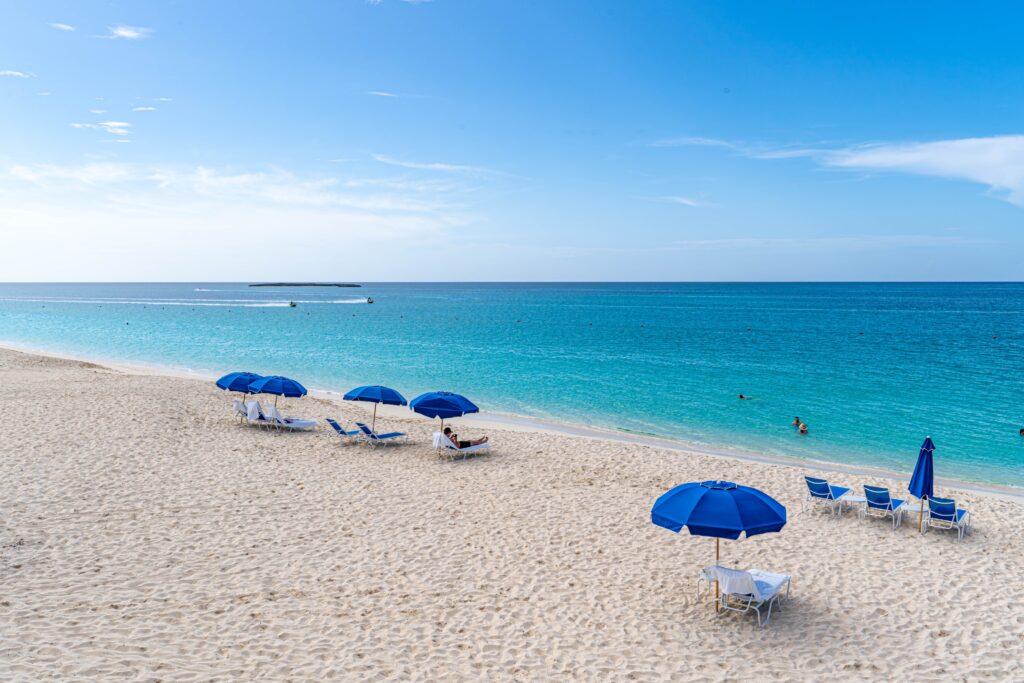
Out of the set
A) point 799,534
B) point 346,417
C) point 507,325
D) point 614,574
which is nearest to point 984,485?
point 799,534

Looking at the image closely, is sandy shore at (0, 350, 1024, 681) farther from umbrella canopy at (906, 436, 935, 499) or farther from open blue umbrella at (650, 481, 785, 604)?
open blue umbrella at (650, 481, 785, 604)

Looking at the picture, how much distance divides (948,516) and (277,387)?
15563 mm

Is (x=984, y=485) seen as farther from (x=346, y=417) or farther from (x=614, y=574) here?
(x=346, y=417)

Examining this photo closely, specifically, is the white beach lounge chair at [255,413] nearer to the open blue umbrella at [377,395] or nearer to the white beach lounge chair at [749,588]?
the open blue umbrella at [377,395]

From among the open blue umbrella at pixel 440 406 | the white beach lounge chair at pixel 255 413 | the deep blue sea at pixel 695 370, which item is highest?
the open blue umbrella at pixel 440 406

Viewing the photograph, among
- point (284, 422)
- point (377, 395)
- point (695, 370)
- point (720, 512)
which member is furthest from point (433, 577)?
point (695, 370)

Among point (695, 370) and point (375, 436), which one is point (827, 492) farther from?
point (695, 370)

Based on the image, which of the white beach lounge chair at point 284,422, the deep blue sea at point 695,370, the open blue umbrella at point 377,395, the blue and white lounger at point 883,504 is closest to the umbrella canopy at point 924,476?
the blue and white lounger at point 883,504

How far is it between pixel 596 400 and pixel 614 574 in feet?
60.9

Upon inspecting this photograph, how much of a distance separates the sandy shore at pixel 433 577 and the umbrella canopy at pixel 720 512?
1352 mm

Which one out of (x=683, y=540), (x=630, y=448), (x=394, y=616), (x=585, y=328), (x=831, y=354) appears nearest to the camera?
(x=394, y=616)

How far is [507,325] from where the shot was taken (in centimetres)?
7556

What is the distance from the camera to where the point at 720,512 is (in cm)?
796

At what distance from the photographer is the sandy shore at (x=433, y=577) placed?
23.2 ft
